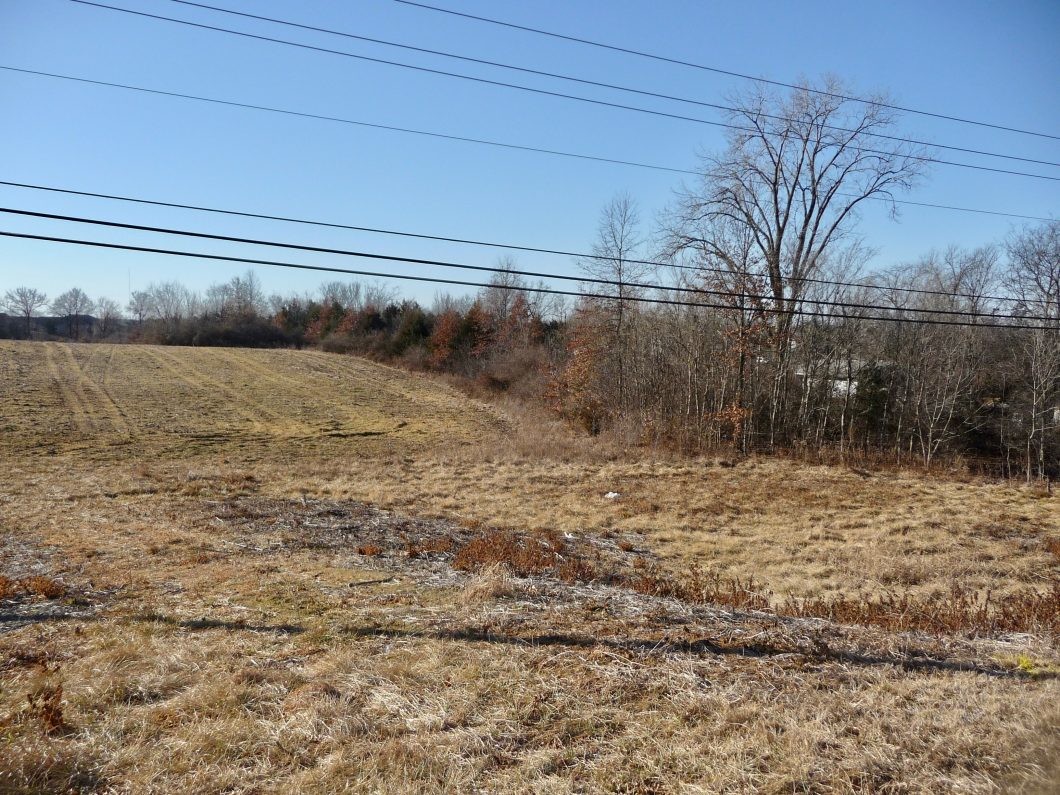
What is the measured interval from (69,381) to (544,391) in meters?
25.0

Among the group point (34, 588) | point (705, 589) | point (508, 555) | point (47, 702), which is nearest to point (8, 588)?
point (34, 588)

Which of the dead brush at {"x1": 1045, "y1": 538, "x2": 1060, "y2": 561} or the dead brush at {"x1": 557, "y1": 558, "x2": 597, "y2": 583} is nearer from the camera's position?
the dead brush at {"x1": 557, "y1": 558, "x2": 597, "y2": 583}

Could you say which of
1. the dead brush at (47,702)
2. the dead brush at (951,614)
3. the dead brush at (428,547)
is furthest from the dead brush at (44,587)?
the dead brush at (951,614)

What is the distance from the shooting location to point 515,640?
5.47m

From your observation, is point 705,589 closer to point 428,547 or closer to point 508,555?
point 508,555

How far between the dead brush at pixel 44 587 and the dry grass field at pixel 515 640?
0.04m

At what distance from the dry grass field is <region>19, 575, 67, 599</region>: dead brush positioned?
0.04 metres

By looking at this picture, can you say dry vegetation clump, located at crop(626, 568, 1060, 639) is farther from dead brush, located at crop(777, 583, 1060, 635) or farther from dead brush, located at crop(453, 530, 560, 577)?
dead brush, located at crop(453, 530, 560, 577)

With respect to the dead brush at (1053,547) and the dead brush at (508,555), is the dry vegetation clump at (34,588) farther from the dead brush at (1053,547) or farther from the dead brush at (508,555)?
the dead brush at (1053,547)

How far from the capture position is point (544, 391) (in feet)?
111

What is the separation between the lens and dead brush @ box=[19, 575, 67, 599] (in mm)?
7078

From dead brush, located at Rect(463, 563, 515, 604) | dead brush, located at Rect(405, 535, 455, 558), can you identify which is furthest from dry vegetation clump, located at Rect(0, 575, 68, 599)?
dead brush, located at Rect(463, 563, 515, 604)

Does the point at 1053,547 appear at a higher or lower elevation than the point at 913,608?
lower

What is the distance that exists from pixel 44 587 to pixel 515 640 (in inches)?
214
